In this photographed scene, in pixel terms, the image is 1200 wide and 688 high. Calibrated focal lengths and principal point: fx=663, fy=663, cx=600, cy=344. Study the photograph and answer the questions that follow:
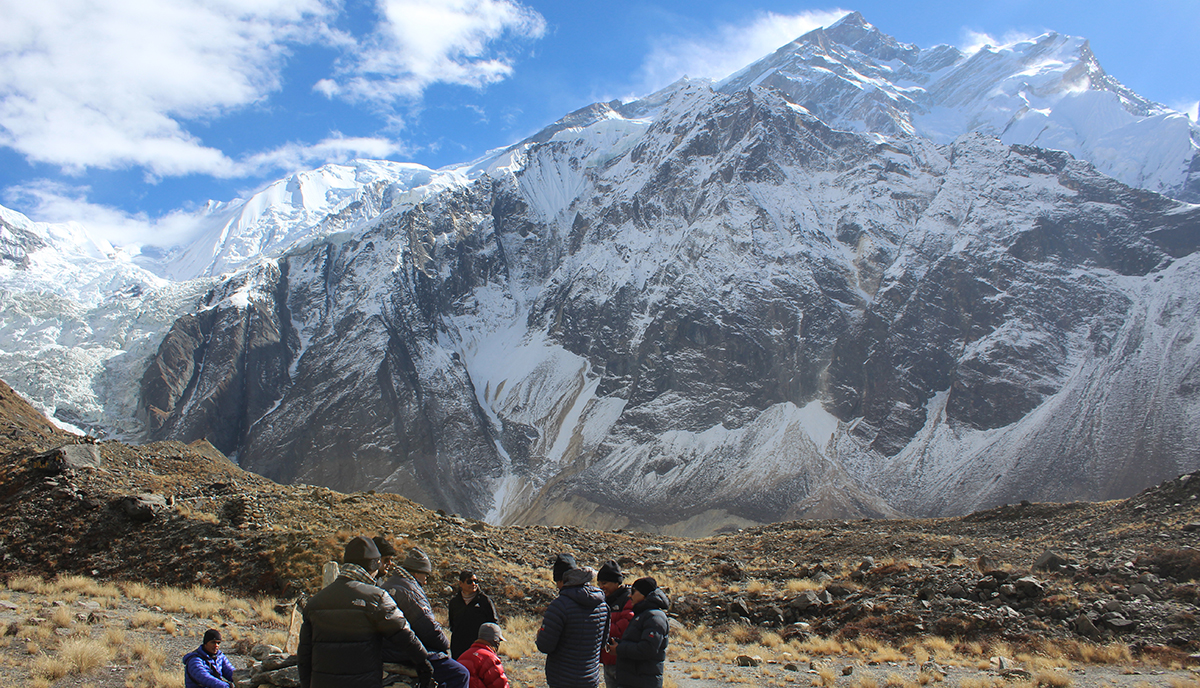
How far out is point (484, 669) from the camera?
635cm

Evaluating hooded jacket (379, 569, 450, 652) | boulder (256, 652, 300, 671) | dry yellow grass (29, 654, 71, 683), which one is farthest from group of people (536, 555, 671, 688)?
dry yellow grass (29, 654, 71, 683)

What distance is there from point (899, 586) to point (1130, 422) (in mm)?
103038

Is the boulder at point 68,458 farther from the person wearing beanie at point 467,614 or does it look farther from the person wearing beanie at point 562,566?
the person wearing beanie at point 562,566

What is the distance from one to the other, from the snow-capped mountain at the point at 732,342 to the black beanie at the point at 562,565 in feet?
316

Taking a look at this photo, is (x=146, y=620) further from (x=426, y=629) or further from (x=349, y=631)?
(x=349, y=631)

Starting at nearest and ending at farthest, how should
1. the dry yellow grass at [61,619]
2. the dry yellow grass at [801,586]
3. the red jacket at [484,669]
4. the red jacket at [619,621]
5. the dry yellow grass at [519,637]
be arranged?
the red jacket at [484,669] < the red jacket at [619,621] < the dry yellow grass at [61,619] < the dry yellow grass at [519,637] < the dry yellow grass at [801,586]

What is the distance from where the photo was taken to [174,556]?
16.5 metres

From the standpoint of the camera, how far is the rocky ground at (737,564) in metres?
13.2

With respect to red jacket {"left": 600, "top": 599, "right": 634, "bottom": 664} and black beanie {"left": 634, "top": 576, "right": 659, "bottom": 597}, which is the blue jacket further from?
black beanie {"left": 634, "top": 576, "right": 659, "bottom": 597}

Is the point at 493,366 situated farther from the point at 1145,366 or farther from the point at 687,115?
the point at 1145,366

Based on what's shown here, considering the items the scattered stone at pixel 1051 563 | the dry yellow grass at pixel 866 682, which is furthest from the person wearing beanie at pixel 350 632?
the scattered stone at pixel 1051 563

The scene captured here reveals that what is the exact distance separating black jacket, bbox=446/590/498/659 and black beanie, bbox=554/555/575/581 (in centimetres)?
81

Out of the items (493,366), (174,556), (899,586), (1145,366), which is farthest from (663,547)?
(493,366)

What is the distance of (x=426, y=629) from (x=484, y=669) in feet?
2.30
